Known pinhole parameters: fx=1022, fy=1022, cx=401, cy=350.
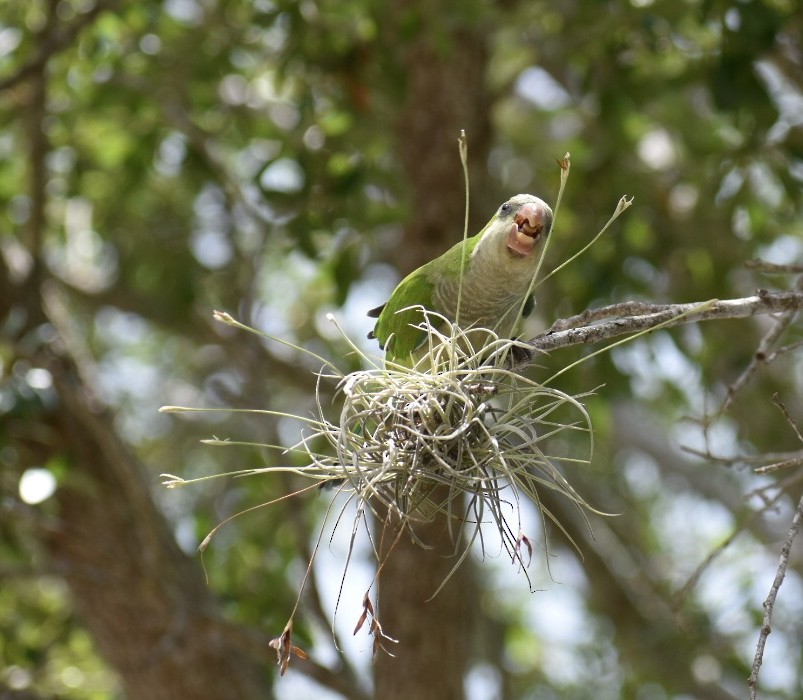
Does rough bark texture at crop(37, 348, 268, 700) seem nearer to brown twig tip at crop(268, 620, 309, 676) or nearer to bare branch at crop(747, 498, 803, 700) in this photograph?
brown twig tip at crop(268, 620, 309, 676)

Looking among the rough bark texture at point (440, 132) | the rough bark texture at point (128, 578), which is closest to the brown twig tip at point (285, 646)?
the rough bark texture at point (128, 578)

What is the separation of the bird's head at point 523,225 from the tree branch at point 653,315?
1.09 feet

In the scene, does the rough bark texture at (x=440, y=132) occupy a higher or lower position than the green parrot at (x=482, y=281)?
lower

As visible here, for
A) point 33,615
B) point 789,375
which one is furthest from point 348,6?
point 789,375

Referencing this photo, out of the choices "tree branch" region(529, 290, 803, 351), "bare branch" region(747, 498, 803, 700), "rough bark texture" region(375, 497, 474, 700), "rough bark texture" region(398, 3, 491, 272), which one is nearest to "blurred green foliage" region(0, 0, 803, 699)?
"rough bark texture" region(398, 3, 491, 272)

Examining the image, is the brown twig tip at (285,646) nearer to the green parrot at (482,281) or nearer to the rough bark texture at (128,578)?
the green parrot at (482,281)

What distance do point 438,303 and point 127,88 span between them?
129 inches

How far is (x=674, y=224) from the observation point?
5.72 m

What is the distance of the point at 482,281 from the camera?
293 cm

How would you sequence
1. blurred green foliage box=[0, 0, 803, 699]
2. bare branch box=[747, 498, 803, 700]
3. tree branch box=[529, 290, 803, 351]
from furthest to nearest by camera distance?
blurred green foliage box=[0, 0, 803, 699] → tree branch box=[529, 290, 803, 351] → bare branch box=[747, 498, 803, 700]

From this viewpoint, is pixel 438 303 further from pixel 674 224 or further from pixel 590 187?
pixel 674 224

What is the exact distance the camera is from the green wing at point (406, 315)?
10.1 ft

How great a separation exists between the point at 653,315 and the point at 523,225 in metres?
0.51

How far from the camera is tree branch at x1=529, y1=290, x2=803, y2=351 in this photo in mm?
2389
